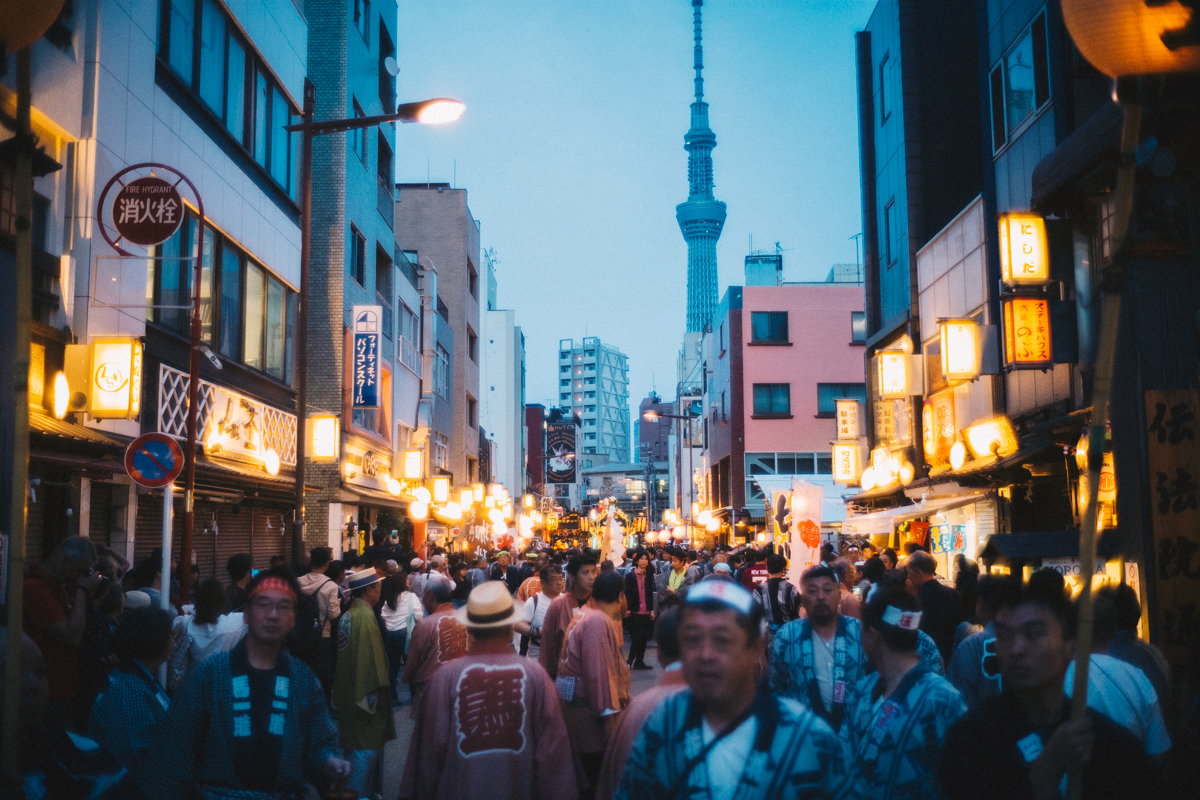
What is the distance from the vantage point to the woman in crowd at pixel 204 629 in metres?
7.71

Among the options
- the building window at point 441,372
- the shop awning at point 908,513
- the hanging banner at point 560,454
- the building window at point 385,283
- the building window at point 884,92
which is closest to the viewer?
the shop awning at point 908,513

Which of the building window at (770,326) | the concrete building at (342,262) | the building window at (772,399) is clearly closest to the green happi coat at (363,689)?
the concrete building at (342,262)

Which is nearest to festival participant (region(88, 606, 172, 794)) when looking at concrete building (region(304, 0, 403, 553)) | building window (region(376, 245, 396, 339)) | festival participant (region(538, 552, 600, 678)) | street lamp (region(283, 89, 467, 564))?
festival participant (region(538, 552, 600, 678))

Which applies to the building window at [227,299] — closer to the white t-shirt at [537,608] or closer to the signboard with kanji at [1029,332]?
the white t-shirt at [537,608]

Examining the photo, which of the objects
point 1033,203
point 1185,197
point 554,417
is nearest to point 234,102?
point 1033,203

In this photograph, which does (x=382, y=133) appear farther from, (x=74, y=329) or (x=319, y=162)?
(x=74, y=329)

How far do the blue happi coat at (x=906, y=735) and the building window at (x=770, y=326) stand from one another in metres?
44.4

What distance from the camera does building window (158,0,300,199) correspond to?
16.2 meters

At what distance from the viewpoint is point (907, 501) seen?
938 inches

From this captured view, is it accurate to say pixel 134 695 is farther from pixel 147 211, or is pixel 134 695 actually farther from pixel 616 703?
pixel 147 211

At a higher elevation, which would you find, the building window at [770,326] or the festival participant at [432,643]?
the building window at [770,326]

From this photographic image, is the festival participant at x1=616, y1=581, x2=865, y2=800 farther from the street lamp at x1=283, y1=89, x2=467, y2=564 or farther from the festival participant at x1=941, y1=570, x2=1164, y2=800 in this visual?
the street lamp at x1=283, y1=89, x2=467, y2=564

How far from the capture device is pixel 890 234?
Answer: 25.4m

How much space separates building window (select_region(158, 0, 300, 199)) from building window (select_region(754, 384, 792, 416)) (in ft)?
96.8
